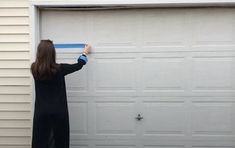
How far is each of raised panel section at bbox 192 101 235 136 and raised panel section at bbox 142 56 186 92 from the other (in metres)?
0.39

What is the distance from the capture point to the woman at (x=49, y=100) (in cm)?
553

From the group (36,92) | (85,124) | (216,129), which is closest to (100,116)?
(85,124)

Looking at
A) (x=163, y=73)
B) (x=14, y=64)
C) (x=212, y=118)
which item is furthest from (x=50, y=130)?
(x=212, y=118)

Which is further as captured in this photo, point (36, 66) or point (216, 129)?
point (216, 129)

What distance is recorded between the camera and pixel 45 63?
5512mm

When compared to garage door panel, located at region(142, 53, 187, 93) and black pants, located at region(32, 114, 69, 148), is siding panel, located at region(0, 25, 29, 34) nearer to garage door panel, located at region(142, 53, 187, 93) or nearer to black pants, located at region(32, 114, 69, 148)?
black pants, located at region(32, 114, 69, 148)

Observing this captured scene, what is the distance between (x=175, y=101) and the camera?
244 inches

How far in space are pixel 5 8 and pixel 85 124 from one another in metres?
1.96

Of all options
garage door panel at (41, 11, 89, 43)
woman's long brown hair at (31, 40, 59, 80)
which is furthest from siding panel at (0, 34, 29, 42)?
woman's long brown hair at (31, 40, 59, 80)

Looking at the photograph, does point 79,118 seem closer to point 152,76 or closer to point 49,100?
A: point 49,100

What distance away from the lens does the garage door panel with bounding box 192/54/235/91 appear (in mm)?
6082

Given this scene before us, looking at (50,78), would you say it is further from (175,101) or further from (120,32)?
(175,101)

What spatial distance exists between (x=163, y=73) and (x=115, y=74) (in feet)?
2.19

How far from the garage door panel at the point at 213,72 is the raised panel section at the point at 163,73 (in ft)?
0.63
